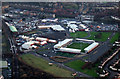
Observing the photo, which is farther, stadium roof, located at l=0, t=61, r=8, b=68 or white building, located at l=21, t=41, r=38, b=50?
white building, located at l=21, t=41, r=38, b=50

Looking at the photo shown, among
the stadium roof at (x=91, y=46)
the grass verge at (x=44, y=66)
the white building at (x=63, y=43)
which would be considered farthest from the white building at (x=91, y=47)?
the grass verge at (x=44, y=66)

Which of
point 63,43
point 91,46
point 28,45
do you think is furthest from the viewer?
point 63,43

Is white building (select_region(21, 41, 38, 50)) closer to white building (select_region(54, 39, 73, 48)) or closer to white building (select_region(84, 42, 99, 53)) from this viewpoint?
white building (select_region(54, 39, 73, 48))

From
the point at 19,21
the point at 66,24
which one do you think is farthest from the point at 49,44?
the point at 19,21

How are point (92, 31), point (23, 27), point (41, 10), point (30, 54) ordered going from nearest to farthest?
point (30, 54) < point (92, 31) < point (23, 27) < point (41, 10)

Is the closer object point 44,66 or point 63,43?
point 44,66

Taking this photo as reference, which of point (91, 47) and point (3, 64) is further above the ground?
point (91, 47)

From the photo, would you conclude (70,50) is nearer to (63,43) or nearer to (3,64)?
(63,43)

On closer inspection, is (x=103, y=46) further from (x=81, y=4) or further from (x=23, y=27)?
(x=81, y=4)

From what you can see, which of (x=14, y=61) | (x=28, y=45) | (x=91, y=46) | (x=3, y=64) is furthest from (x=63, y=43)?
(x=3, y=64)

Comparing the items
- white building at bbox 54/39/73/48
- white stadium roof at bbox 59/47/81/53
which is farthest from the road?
white stadium roof at bbox 59/47/81/53

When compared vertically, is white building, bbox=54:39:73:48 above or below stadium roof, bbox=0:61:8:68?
above
